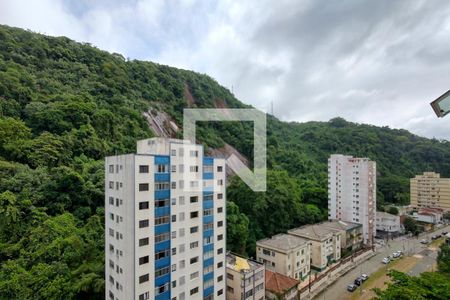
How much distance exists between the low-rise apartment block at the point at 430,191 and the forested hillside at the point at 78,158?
6.45 ft

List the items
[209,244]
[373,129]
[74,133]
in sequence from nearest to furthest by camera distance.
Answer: [209,244] → [74,133] → [373,129]

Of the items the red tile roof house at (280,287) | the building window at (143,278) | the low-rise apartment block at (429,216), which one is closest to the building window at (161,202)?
the building window at (143,278)

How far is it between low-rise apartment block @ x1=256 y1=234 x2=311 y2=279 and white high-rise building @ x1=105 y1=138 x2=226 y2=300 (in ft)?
23.2

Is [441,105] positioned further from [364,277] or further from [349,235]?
[349,235]

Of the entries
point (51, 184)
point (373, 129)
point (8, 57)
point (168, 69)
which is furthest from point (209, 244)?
point (373, 129)

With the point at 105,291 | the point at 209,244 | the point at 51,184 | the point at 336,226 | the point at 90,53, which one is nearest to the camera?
the point at 105,291

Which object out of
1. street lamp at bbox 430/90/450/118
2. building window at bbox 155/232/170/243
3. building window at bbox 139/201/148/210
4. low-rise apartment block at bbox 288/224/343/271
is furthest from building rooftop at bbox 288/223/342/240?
street lamp at bbox 430/90/450/118

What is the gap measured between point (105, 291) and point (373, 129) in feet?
255

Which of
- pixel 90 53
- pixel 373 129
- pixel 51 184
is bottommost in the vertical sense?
pixel 51 184

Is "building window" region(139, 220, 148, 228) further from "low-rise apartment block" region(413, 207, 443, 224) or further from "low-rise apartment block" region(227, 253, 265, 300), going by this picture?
"low-rise apartment block" region(413, 207, 443, 224)

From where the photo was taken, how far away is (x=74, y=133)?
22578mm

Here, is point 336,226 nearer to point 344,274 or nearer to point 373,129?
point 344,274

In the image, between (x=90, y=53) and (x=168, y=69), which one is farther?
(x=168, y=69)

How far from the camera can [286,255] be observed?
20.7m
